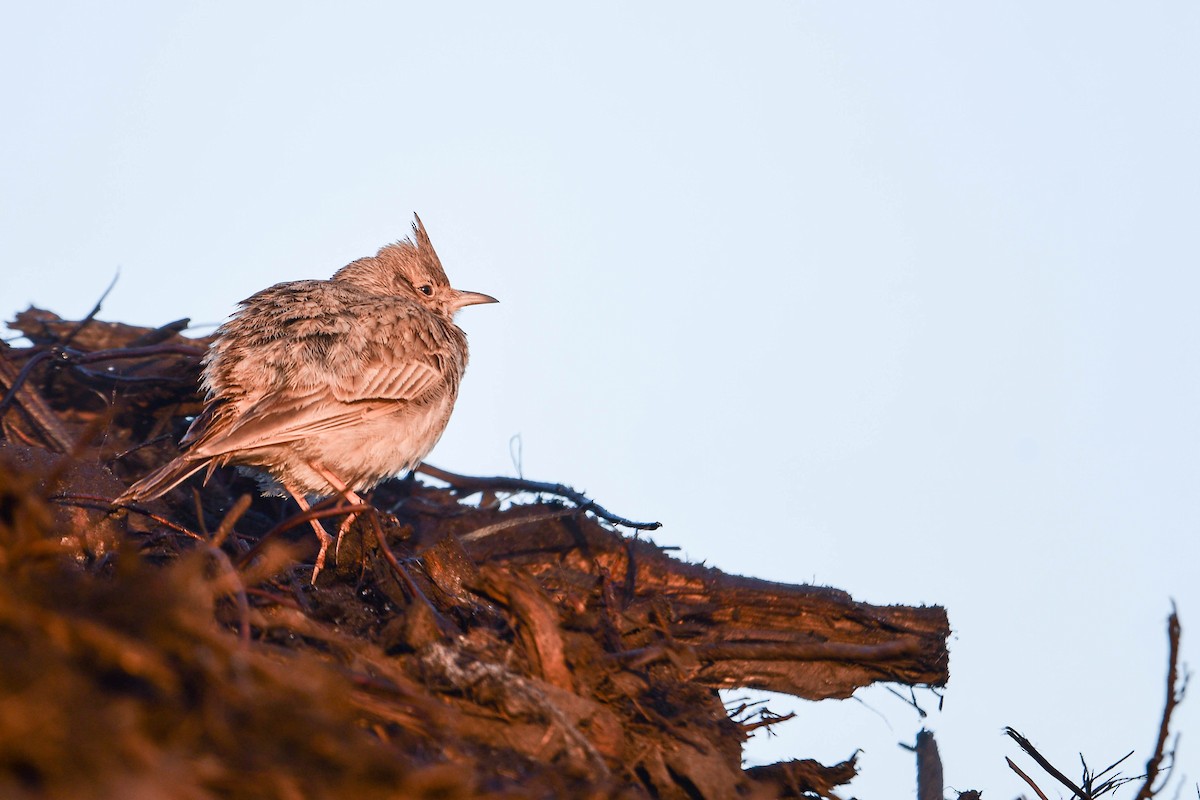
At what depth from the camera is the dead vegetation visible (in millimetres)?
2145

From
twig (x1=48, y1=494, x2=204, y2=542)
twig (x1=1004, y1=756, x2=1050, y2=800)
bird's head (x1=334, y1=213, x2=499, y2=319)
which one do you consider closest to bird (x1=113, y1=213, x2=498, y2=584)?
twig (x1=48, y1=494, x2=204, y2=542)

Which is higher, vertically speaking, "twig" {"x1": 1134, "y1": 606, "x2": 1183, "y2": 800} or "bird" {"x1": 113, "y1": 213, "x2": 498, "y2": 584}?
"bird" {"x1": 113, "y1": 213, "x2": 498, "y2": 584}

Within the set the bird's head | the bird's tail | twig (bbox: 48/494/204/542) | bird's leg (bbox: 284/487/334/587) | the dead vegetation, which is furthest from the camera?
the bird's head

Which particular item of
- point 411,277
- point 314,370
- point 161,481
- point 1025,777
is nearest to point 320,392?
point 314,370

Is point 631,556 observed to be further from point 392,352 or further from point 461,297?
point 461,297

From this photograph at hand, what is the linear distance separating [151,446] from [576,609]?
14.2 feet

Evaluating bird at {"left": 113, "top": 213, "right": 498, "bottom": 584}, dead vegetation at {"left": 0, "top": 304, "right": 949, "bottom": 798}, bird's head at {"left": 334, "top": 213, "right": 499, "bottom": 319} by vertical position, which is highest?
bird's head at {"left": 334, "top": 213, "right": 499, "bottom": 319}

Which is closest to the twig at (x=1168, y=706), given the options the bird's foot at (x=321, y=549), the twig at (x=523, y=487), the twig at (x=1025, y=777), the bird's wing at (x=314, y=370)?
the twig at (x=1025, y=777)

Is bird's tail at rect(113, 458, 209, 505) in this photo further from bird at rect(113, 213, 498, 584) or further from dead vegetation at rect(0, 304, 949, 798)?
dead vegetation at rect(0, 304, 949, 798)

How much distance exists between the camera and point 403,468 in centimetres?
732

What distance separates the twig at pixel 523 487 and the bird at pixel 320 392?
608 millimetres

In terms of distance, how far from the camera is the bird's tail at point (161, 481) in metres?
5.44

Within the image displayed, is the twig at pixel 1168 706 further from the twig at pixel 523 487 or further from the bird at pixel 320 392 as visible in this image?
the bird at pixel 320 392

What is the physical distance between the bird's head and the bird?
4.23 feet
